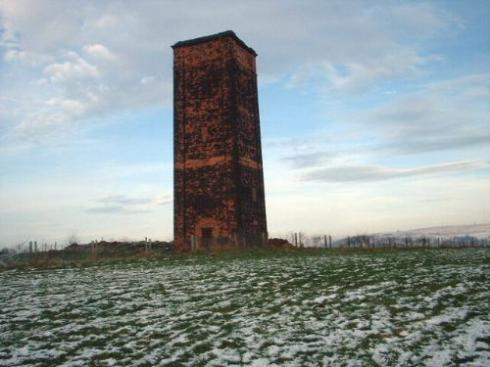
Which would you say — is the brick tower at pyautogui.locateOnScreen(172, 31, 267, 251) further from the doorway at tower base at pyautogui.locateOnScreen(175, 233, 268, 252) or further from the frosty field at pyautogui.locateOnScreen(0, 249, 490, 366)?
the frosty field at pyautogui.locateOnScreen(0, 249, 490, 366)

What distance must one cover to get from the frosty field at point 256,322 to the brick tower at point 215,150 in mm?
13776

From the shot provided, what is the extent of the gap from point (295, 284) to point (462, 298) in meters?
3.63

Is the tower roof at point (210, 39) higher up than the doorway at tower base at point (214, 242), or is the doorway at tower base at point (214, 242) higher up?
the tower roof at point (210, 39)

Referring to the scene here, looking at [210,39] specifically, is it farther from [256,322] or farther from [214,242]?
[256,322]

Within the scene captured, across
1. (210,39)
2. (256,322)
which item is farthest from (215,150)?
(256,322)

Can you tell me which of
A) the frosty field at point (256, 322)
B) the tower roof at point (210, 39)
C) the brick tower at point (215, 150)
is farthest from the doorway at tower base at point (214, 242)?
the frosty field at point (256, 322)

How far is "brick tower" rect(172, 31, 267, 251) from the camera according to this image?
25.4 metres

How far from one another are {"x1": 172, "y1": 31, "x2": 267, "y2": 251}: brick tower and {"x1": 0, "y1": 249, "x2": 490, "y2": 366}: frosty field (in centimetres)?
1378

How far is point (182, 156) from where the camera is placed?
26.8m

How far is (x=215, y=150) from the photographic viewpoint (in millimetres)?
26000

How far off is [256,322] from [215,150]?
19690 millimetres

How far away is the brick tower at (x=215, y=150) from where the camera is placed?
25.4 meters

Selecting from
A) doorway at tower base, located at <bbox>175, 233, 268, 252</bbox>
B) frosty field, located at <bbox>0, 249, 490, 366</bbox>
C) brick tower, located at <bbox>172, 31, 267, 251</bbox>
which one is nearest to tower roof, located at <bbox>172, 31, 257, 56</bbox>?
brick tower, located at <bbox>172, 31, 267, 251</bbox>

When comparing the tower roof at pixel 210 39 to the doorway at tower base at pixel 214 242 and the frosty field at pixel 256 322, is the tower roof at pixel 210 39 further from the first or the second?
the frosty field at pixel 256 322
